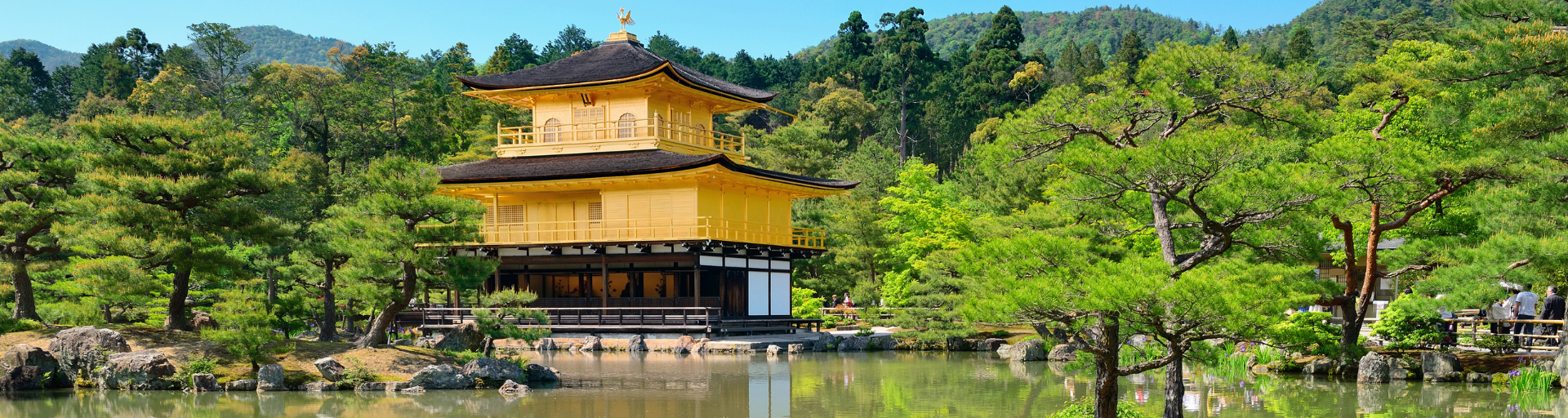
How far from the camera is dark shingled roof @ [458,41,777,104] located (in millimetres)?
28859

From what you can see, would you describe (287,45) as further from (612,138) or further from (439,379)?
(439,379)

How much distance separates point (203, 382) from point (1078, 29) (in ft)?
336

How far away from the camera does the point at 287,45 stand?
176 m

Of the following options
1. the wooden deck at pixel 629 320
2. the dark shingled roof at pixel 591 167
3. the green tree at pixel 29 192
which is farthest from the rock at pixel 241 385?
the dark shingled roof at pixel 591 167

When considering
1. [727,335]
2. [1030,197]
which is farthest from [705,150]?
[1030,197]

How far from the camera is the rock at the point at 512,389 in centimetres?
1588

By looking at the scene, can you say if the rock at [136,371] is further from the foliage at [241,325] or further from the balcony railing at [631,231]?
the balcony railing at [631,231]

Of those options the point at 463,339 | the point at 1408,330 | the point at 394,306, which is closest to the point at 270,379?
the point at 394,306

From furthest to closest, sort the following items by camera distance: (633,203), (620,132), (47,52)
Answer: (47,52), (620,132), (633,203)

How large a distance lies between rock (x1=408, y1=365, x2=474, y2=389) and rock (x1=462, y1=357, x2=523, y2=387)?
0.18 m

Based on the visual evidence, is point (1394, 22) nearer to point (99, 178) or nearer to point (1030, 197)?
point (1030, 197)

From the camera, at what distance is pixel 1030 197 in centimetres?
2945

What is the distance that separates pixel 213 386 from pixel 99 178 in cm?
370

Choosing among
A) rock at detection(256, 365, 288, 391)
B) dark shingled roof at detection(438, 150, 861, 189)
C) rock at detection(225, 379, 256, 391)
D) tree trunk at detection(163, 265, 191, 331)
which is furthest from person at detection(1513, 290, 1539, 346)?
tree trunk at detection(163, 265, 191, 331)
